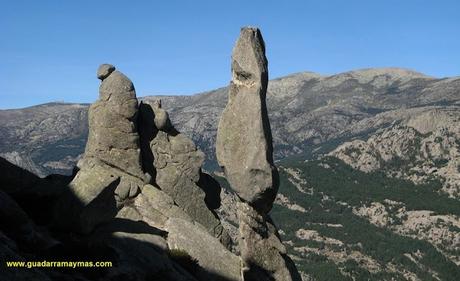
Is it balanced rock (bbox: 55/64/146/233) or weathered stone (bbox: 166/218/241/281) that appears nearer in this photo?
weathered stone (bbox: 166/218/241/281)

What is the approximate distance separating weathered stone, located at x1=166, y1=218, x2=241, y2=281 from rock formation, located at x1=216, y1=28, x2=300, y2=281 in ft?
10.4

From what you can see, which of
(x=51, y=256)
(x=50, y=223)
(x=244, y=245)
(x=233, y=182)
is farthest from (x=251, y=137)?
(x=51, y=256)

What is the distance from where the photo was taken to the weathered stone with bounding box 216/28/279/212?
112 ft

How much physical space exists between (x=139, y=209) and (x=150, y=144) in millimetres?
7996

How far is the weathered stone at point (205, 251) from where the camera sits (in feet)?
98.3

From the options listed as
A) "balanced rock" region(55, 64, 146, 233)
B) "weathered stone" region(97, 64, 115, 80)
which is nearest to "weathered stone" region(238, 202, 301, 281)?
"balanced rock" region(55, 64, 146, 233)

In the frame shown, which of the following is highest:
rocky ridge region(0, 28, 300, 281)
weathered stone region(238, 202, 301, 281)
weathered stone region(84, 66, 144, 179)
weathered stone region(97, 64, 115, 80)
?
weathered stone region(97, 64, 115, 80)

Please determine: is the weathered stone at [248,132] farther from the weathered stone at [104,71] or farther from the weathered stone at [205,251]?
the weathered stone at [104,71]

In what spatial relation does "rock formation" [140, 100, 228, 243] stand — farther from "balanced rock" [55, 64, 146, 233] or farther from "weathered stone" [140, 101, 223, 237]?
"balanced rock" [55, 64, 146, 233]

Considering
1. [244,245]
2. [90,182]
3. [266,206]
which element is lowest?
[244,245]

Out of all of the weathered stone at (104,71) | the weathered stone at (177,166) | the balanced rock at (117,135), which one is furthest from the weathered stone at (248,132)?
the weathered stone at (104,71)

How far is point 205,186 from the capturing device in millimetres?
43500

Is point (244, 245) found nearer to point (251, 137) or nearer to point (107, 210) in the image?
point (251, 137)

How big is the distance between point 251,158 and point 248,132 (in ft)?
5.01
